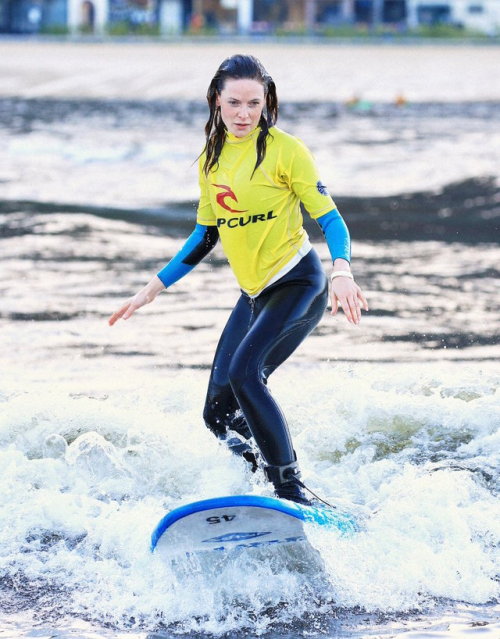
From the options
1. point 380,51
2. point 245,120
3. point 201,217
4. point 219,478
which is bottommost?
point 380,51

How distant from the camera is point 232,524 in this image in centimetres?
478

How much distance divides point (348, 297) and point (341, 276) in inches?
4.4

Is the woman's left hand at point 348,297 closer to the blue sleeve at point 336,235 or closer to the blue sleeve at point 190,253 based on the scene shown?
the blue sleeve at point 336,235

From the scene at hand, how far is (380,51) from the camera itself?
271ft

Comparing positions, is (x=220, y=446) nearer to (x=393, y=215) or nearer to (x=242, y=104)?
(x=242, y=104)

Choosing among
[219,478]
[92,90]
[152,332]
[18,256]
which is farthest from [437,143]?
[92,90]

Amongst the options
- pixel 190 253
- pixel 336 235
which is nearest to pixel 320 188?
pixel 336 235

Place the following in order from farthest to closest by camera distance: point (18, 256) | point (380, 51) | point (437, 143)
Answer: point (380, 51), point (437, 143), point (18, 256)

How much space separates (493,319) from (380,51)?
7512 cm

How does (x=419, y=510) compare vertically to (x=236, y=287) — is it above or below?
above

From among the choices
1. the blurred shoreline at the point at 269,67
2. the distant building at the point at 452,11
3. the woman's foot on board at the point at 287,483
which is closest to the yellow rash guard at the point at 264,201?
the woman's foot on board at the point at 287,483

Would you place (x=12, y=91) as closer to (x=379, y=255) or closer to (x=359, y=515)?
(x=379, y=255)

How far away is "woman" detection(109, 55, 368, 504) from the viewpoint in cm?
510

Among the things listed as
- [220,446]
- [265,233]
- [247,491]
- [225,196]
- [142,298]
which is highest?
[225,196]
